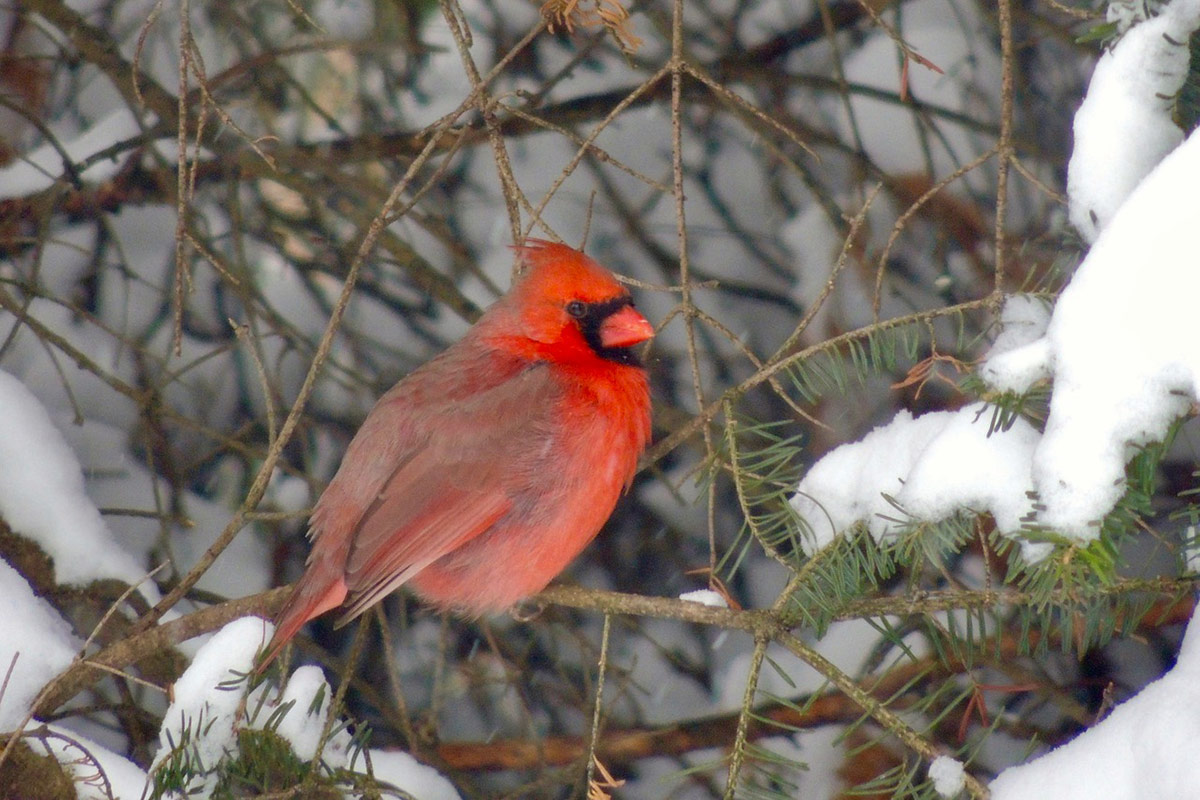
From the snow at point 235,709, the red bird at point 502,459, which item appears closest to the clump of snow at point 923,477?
the red bird at point 502,459

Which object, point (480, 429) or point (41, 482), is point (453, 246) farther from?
point (41, 482)

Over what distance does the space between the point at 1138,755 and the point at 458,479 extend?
1544mm

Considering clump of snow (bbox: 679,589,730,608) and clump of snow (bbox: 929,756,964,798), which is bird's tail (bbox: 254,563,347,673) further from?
clump of snow (bbox: 929,756,964,798)

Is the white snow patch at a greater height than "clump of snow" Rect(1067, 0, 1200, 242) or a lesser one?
lesser

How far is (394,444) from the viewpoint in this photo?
2.75 meters

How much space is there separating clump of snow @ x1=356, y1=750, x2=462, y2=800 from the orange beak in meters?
0.98

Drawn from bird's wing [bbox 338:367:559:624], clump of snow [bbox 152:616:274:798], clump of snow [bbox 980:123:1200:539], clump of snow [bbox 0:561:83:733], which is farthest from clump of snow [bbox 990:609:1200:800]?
clump of snow [bbox 0:561:83:733]

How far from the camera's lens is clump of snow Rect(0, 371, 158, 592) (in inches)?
105

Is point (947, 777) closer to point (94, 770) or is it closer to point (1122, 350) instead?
point (1122, 350)

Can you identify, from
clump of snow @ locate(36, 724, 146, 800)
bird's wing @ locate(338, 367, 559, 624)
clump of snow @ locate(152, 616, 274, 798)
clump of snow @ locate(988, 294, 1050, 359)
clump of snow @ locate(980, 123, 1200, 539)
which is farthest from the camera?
bird's wing @ locate(338, 367, 559, 624)

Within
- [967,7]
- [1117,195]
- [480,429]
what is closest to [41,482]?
[480,429]

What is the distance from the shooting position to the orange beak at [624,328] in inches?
107

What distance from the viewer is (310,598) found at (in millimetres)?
2479

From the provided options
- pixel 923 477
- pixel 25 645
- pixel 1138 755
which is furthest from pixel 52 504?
pixel 1138 755
